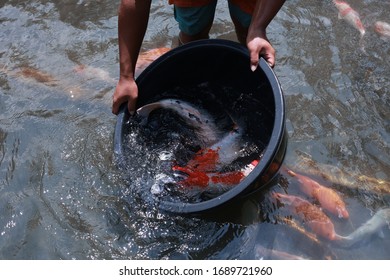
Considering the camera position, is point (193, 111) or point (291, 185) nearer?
point (291, 185)

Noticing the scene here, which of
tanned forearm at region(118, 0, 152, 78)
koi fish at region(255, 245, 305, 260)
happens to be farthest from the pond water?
tanned forearm at region(118, 0, 152, 78)

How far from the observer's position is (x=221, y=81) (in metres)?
2.71

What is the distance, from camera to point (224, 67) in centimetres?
260

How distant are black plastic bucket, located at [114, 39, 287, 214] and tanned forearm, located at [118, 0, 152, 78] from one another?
15cm

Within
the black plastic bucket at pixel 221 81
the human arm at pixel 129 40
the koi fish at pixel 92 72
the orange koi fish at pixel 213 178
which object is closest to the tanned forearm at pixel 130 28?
the human arm at pixel 129 40

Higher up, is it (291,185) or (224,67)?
(224,67)

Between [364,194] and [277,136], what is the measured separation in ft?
2.47

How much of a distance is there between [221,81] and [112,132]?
772 millimetres

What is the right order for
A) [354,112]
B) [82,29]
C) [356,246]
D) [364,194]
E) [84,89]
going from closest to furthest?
[356,246] < [364,194] < [354,112] < [84,89] < [82,29]

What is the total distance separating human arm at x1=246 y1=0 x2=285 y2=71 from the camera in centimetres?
224

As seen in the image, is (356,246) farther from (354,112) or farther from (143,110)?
(143,110)

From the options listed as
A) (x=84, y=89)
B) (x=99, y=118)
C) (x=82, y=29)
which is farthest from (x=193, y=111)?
(x=82, y=29)

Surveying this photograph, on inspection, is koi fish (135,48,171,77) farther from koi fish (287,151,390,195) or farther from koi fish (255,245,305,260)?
koi fish (255,245,305,260)

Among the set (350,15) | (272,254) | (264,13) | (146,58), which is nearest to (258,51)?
(264,13)
